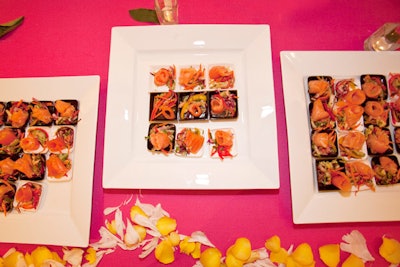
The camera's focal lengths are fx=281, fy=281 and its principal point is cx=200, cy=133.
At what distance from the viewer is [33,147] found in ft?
5.21

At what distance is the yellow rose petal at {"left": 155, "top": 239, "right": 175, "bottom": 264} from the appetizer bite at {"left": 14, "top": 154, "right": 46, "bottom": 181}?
2.53ft

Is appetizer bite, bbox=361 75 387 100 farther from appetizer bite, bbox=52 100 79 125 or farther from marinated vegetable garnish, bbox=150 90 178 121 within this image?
appetizer bite, bbox=52 100 79 125

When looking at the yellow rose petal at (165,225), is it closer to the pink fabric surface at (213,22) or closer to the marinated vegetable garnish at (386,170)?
the pink fabric surface at (213,22)

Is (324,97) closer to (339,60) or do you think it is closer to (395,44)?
(339,60)

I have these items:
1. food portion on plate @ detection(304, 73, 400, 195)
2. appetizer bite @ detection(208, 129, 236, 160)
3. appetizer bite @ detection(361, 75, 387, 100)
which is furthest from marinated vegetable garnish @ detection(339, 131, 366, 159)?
A: appetizer bite @ detection(208, 129, 236, 160)

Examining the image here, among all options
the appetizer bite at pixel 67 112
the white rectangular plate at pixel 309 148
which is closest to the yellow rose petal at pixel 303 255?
the white rectangular plate at pixel 309 148

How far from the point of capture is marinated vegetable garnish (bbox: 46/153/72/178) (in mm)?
1556

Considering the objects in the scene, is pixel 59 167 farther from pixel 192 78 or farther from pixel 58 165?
pixel 192 78

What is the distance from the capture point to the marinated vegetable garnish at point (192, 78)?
5.31 ft

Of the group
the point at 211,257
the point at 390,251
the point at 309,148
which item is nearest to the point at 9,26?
the point at 211,257

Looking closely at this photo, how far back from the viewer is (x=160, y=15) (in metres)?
1.70

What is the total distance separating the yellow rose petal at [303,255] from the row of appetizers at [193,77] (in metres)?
0.97

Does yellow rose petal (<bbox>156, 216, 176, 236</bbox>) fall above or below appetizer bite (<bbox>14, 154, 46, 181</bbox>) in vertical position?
below

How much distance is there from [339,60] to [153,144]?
1.15m
